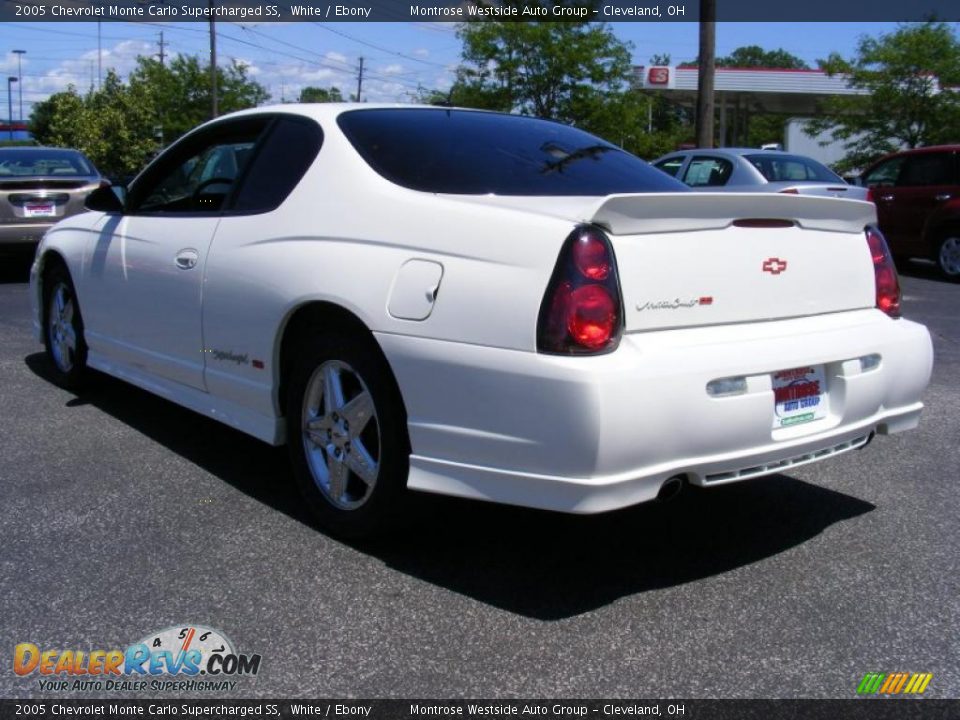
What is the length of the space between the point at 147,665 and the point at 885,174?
13.1 metres

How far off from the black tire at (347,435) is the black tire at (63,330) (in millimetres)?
2366

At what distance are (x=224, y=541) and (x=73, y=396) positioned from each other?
2.71 m

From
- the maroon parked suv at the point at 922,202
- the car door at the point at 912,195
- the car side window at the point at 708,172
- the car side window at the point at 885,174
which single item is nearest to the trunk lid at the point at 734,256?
the car side window at the point at 708,172

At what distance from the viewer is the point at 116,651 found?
2867mm

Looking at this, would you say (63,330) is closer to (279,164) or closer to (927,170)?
(279,164)

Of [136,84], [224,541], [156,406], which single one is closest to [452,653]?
[224,541]

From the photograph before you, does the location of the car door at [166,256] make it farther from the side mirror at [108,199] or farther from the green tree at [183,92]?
the green tree at [183,92]

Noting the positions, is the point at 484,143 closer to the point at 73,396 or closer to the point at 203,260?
the point at 203,260

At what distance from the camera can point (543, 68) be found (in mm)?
26766

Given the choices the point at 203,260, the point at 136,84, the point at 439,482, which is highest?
the point at 136,84

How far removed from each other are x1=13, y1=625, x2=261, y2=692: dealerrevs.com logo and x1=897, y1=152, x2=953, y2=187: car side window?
12419mm

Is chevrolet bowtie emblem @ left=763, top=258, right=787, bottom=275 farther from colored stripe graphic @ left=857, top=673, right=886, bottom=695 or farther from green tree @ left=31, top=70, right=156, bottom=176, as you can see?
green tree @ left=31, top=70, right=156, bottom=176

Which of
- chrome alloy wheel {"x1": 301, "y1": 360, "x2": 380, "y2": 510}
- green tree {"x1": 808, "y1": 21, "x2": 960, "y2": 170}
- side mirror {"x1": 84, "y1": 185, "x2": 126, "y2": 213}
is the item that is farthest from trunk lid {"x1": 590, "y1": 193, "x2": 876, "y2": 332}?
green tree {"x1": 808, "y1": 21, "x2": 960, "y2": 170}

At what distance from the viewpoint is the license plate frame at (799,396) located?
10.7 ft
